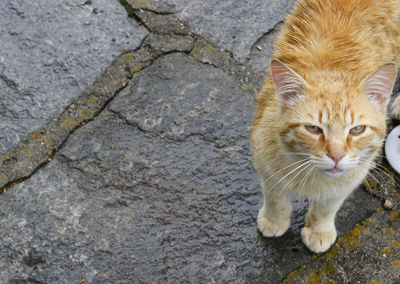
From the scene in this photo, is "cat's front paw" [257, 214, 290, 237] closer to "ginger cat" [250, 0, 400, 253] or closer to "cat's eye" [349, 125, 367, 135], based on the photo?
"ginger cat" [250, 0, 400, 253]

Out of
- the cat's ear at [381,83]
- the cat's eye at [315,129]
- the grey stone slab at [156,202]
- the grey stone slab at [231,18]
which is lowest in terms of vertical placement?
the grey stone slab at [156,202]

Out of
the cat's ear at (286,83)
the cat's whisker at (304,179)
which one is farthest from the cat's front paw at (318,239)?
the cat's ear at (286,83)

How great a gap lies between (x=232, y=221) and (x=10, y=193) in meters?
1.06

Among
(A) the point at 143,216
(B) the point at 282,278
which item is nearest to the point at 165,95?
(A) the point at 143,216

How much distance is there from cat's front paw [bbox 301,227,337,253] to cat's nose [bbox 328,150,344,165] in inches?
22.3

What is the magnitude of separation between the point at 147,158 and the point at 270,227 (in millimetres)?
709

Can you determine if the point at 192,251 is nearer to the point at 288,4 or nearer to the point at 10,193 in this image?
the point at 10,193

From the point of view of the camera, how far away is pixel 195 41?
278 cm

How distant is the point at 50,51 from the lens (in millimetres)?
2684

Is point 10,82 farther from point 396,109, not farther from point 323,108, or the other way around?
point 396,109

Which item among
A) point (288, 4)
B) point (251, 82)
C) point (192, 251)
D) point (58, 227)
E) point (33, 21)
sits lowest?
point (58, 227)

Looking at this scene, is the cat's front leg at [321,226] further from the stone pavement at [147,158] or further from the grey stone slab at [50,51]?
the grey stone slab at [50,51]

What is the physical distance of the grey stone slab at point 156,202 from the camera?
2199 millimetres

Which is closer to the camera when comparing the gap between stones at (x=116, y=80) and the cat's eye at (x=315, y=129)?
the cat's eye at (x=315, y=129)
